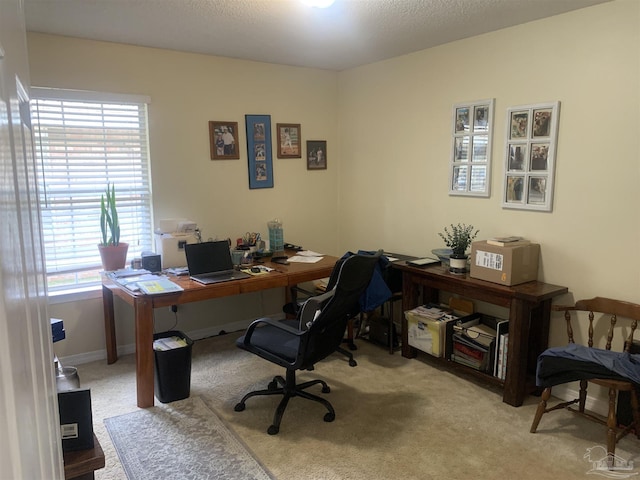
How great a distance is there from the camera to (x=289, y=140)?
4.40 meters

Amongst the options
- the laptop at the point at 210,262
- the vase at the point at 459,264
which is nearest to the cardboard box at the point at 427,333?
the vase at the point at 459,264

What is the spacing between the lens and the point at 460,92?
353cm

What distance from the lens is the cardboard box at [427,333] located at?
3355 mm

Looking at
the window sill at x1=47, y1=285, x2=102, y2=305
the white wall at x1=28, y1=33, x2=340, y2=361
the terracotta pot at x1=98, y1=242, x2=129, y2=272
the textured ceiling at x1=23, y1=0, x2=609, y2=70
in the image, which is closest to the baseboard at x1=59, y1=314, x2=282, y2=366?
the white wall at x1=28, y1=33, x2=340, y2=361

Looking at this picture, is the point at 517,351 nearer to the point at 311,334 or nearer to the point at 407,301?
the point at 407,301

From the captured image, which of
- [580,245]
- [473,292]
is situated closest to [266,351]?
[473,292]

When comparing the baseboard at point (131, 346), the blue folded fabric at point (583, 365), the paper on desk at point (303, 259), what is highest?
the paper on desk at point (303, 259)

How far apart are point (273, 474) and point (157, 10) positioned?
2.64 metres

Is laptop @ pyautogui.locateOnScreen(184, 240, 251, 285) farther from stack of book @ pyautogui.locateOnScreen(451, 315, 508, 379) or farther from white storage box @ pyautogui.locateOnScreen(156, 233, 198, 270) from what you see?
stack of book @ pyautogui.locateOnScreen(451, 315, 508, 379)

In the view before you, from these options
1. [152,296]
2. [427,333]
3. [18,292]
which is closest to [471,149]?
[427,333]

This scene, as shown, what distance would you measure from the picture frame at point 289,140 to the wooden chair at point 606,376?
261cm

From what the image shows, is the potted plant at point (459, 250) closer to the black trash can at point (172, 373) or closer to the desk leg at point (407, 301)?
the desk leg at point (407, 301)

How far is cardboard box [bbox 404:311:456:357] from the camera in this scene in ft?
11.0

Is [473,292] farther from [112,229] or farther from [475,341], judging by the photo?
[112,229]
